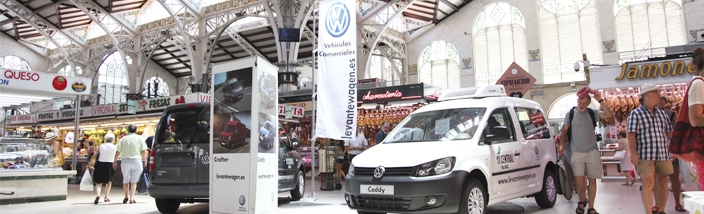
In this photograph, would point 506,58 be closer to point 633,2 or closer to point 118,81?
point 633,2

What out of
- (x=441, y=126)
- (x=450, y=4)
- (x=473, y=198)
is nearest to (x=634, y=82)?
(x=441, y=126)

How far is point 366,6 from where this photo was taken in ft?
79.9

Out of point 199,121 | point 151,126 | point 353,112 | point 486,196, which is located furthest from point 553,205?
point 151,126

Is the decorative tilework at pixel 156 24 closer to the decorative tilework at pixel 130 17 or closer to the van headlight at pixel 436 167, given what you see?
the decorative tilework at pixel 130 17

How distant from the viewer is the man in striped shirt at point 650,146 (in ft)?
16.2

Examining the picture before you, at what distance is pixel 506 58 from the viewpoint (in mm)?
25156

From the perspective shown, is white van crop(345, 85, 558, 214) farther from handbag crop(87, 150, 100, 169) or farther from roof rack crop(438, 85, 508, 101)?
handbag crop(87, 150, 100, 169)

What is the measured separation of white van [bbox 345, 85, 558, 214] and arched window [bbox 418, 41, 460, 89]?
20487 millimetres

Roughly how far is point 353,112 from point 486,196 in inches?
124

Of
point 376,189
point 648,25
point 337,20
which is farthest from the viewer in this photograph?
point 648,25

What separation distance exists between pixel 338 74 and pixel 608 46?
734 inches

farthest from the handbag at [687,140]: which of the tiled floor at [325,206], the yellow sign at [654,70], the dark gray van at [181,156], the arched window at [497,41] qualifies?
the arched window at [497,41]

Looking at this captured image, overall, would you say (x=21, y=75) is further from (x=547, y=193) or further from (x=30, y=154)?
(x=547, y=193)

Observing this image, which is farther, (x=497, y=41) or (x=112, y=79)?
(x=112, y=79)
